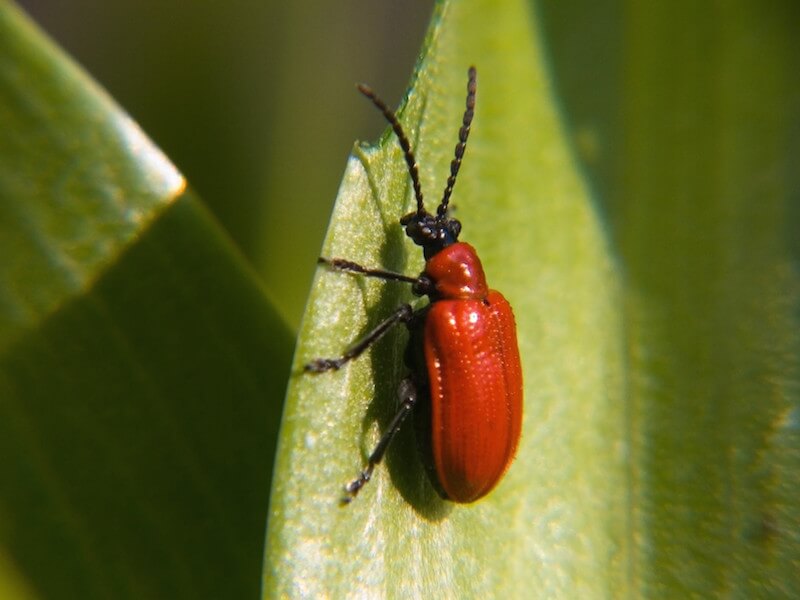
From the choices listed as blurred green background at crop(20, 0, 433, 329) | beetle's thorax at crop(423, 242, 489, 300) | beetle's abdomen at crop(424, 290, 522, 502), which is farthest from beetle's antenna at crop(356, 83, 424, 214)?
blurred green background at crop(20, 0, 433, 329)

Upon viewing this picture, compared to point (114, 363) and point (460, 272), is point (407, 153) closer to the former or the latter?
point (460, 272)

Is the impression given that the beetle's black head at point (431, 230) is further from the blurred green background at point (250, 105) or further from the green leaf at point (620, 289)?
the blurred green background at point (250, 105)

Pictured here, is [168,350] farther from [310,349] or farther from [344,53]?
[344,53]

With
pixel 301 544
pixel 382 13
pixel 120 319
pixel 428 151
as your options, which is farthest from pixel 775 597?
pixel 382 13

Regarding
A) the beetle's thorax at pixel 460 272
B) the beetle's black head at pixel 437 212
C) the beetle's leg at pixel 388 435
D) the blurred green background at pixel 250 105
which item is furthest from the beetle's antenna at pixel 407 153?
the blurred green background at pixel 250 105

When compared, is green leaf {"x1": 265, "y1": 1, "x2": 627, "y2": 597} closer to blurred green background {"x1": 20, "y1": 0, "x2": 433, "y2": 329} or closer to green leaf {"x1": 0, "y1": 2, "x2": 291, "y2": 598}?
green leaf {"x1": 0, "y1": 2, "x2": 291, "y2": 598}

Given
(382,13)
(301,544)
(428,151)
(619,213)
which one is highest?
(428,151)
